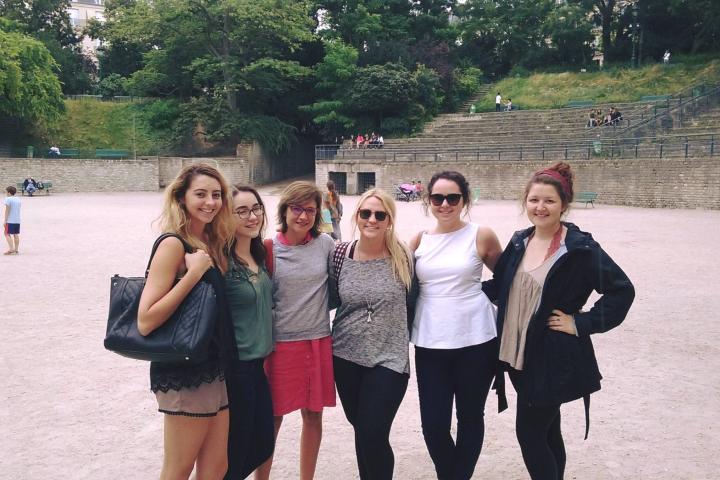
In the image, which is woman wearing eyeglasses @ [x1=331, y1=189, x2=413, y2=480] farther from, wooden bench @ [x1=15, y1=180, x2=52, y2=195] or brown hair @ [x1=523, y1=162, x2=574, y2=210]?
wooden bench @ [x1=15, y1=180, x2=52, y2=195]

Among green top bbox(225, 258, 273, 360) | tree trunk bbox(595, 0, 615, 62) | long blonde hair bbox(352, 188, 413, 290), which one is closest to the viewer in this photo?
green top bbox(225, 258, 273, 360)

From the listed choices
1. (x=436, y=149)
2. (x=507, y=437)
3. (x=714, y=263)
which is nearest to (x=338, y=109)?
(x=436, y=149)

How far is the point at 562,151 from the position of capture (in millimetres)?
29844

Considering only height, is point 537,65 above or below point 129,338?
above

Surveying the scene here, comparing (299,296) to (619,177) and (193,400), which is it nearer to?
(193,400)

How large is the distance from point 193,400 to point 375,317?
1038 millimetres

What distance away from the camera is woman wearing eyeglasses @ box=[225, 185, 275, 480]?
10.1 feet

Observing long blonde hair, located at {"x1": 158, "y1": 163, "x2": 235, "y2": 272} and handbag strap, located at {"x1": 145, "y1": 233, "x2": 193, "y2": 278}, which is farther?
long blonde hair, located at {"x1": 158, "y1": 163, "x2": 235, "y2": 272}

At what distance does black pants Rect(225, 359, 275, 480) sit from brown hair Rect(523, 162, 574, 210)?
176cm

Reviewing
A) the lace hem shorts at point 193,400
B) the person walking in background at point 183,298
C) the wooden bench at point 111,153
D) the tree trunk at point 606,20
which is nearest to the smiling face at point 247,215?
the person walking in background at point 183,298

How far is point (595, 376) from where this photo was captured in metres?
3.20

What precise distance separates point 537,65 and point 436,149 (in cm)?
2020

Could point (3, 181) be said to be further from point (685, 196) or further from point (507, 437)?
point (507, 437)

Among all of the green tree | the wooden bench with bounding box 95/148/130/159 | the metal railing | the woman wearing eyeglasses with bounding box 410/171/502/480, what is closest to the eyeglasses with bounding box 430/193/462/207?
the woman wearing eyeglasses with bounding box 410/171/502/480
